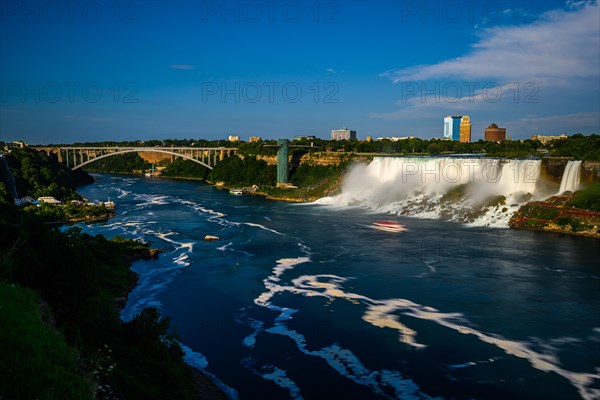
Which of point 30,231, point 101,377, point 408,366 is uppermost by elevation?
point 30,231

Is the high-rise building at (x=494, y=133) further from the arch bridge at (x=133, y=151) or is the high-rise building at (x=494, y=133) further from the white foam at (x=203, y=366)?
the white foam at (x=203, y=366)

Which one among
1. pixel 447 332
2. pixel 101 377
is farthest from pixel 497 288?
pixel 101 377

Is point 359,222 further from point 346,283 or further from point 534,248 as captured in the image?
point 346,283

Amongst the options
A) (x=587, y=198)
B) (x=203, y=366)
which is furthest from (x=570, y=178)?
(x=203, y=366)

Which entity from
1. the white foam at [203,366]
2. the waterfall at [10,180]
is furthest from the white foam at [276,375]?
the waterfall at [10,180]

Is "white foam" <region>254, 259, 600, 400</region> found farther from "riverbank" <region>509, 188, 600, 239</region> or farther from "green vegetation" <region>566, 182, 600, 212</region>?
"green vegetation" <region>566, 182, 600, 212</region>
